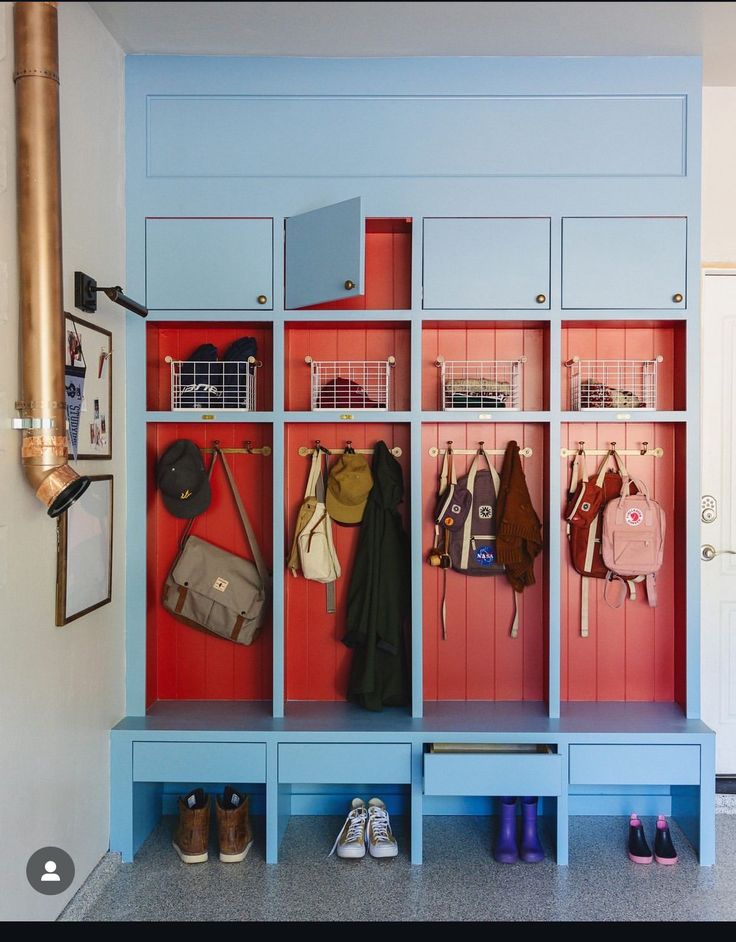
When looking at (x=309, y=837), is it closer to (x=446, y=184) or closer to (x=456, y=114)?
(x=446, y=184)

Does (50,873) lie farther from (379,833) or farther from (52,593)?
(379,833)

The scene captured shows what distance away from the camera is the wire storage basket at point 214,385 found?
2.97m

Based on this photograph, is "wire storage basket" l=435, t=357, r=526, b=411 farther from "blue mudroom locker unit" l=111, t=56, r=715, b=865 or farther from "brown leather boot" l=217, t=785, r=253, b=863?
"brown leather boot" l=217, t=785, r=253, b=863

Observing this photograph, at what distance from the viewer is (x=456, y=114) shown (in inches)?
114

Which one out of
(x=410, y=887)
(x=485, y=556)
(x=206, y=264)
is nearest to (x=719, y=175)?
(x=485, y=556)

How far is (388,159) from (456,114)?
0.98 ft

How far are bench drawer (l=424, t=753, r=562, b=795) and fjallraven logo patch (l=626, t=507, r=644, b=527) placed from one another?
2.97 feet

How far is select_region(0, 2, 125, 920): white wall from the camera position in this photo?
6.49 feet

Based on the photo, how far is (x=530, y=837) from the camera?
109 inches

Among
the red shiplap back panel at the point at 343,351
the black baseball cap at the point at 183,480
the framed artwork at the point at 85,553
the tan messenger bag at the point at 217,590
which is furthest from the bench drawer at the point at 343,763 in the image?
A: the red shiplap back panel at the point at 343,351

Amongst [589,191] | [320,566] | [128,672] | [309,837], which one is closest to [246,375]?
[320,566]

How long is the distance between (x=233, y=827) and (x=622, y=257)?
245 centimetres
